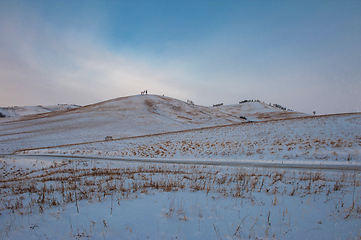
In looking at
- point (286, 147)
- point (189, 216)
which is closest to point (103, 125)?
point (286, 147)

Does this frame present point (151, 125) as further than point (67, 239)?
Yes

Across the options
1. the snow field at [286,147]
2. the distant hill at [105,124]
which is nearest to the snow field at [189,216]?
the snow field at [286,147]

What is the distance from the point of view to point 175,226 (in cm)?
386

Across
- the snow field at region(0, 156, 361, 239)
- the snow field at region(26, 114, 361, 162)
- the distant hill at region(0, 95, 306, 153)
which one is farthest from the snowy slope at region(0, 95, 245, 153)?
the snow field at region(0, 156, 361, 239)

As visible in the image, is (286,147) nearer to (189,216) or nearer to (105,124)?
(189,216)

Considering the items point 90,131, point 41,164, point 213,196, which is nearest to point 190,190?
point 213,196

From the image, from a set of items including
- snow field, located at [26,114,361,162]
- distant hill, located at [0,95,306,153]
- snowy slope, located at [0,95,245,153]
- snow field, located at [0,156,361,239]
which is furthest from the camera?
distant hill, located at [0,95,306,153]

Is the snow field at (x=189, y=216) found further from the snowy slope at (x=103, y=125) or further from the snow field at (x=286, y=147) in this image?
the snowy slope at (x=103, y=125)

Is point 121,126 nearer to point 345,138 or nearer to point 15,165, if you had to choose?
point 15,165

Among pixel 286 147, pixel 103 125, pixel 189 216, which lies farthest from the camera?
pixel 103 125

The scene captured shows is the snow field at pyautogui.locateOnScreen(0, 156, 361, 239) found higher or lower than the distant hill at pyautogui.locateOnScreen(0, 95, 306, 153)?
lower

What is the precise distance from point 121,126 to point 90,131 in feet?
29.5

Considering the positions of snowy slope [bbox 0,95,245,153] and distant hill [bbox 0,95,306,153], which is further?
distant hill [bbox 0,95,306,153]

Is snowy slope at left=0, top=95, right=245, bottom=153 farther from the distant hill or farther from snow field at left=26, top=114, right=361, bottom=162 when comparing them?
snow field at left=26, top=114, right=361, bottom=162
